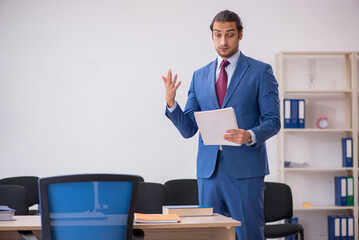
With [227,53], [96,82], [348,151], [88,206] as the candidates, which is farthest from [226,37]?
[348,151]

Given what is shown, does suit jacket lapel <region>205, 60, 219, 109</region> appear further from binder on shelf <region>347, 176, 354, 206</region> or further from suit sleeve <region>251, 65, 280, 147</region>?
binder on shelf <region>347, 176, 354, 206</region>

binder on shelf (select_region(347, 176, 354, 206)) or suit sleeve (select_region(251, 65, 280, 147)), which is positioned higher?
suit sleeve (select_region(251, 65, 280, 147))

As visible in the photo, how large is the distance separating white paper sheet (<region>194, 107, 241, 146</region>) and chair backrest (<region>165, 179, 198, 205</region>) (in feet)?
6.14

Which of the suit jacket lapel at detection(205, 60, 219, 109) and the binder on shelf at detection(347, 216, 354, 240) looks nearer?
the suit jacket lapel at detection(205, 60, 219, 109)

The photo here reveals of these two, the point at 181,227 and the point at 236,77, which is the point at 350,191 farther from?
the point at 181,227

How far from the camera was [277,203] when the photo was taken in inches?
176

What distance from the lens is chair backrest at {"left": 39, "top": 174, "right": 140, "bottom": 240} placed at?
6.81 feet

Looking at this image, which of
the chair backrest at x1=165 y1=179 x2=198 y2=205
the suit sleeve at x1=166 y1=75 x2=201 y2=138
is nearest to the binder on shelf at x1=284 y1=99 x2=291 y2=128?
the chair backrest at x1=165 y1=179 x2=198 y2=205

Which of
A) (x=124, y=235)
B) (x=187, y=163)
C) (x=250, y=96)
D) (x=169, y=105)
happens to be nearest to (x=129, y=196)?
(x=124, y=235)

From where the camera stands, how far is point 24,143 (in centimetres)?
522

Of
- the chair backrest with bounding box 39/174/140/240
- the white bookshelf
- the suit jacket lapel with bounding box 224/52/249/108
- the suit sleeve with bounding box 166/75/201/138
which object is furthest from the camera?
the white bookshelf

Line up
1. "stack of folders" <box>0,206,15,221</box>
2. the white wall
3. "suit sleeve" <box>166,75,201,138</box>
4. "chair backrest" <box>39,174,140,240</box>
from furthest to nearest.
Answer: the white wall < "suit sleeve" <box>166,75,201,138</box> < "stack of folders" <box>0,206,15,221</box> < "chair backrest" <box>39,174,140,240</box>

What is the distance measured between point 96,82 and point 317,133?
2512 mm

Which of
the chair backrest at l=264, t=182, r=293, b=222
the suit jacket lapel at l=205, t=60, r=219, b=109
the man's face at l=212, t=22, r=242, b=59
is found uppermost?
the man's face at l=212, t=22, r=242, b=59
